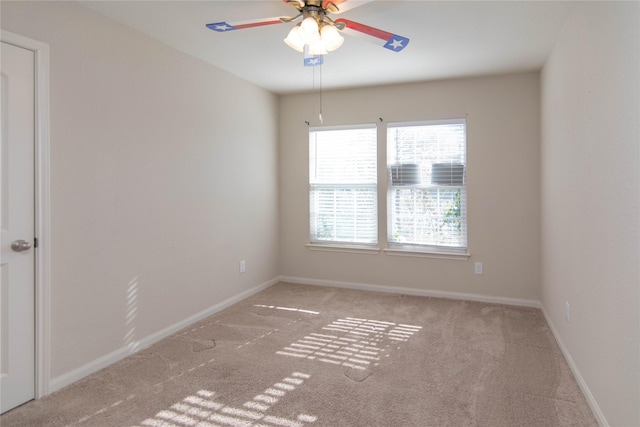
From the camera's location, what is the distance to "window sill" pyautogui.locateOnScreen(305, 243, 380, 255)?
4652 millimetres

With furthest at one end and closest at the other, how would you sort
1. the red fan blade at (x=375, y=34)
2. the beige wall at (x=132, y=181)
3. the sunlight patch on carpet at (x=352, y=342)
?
the sunlight patch on carpet at (x=352, y=342) < the beige wall at (x=132, y=181) < the red fan blade at (x=375, y=34)

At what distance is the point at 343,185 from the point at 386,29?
2.16m

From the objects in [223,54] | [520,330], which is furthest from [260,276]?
[520,330]

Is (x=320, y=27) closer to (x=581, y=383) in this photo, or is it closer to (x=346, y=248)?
(x=581, y=383)

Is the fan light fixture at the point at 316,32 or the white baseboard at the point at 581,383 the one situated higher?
the fan light fixture at the point at 316,32

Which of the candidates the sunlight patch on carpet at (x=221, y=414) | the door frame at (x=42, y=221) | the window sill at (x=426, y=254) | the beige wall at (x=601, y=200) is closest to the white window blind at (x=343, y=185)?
the window sill at (x=426, y=254)

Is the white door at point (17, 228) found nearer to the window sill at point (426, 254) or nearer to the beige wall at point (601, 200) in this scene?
the beige wall at point (601, 200)

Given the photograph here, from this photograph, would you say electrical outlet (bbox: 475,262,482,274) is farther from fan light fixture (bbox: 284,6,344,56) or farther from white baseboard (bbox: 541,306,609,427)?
fan light fixture (bbox: 284,6,344,56)

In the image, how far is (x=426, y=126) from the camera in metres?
4.36

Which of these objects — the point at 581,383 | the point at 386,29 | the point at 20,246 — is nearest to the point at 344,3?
the point at 386,29

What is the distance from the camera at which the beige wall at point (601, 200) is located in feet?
5.41

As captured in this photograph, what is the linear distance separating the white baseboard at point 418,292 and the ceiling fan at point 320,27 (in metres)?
2.91

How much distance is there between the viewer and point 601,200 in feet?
6.64

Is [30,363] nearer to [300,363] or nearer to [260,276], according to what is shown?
[300,363]
